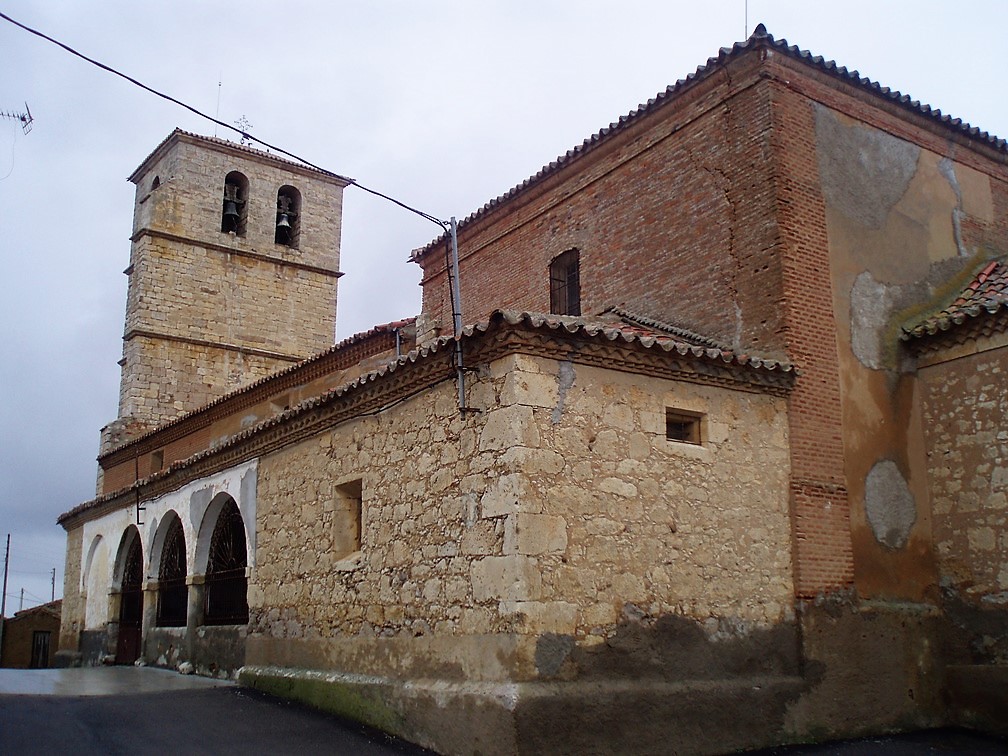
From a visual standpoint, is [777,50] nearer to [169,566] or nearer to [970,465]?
[970,465]

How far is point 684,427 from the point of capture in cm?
941

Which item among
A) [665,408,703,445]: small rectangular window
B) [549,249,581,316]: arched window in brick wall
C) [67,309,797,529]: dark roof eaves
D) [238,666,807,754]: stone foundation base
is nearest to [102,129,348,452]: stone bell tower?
[549,249,581,316]: arched window in brick wall

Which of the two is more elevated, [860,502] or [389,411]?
[389,411]

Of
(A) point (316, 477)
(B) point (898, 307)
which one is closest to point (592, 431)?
(A) point (316, 477)

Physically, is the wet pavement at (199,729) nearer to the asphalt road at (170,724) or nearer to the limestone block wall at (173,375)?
the asphalt road at (170,724)

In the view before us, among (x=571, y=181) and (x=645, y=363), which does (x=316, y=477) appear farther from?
(x=571, y=181)

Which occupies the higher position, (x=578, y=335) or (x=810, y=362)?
(x=810, y=362)

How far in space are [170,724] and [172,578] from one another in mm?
6870

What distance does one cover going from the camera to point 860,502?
1004cm

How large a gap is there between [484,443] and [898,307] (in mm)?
5572

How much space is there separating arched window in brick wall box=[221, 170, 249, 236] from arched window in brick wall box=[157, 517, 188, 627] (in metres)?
11.6

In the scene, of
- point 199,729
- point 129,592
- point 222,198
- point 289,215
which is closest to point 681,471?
point 199,729

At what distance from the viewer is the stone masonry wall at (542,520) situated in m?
7.98

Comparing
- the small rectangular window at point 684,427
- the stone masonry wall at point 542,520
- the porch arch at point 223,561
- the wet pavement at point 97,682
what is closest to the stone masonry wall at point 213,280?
the wet pavement at point 97,682
